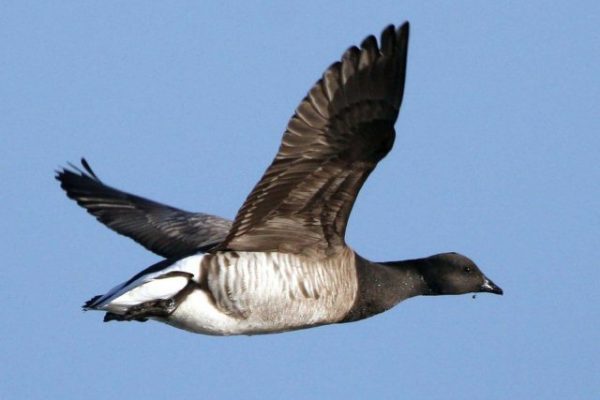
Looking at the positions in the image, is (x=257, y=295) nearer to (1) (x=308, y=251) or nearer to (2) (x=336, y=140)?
(1) (x=308, y=251)

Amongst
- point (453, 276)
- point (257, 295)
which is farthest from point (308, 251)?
point (453, 276)

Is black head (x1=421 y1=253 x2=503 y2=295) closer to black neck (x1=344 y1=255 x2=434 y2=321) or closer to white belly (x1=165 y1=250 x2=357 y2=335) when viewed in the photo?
black neck (x1=344 y1=255 x2=434 y2=321)

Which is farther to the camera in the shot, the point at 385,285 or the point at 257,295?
the point at 385,285

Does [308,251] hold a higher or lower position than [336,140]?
lower

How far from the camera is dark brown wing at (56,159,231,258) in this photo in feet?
37.9

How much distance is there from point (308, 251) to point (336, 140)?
1.43 meters

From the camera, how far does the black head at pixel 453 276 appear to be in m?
11.3

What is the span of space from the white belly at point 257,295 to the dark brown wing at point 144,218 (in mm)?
1239

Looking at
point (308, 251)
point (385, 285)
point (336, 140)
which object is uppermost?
point (336, 140)

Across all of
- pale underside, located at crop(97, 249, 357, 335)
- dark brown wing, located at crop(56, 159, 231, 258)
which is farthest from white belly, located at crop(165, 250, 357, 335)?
dark brown wing, located at crop(56, 159, 231, 258)

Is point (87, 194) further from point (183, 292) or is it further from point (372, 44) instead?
point (372, 44)

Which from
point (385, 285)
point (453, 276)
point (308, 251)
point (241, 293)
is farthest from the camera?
point (453, 276)

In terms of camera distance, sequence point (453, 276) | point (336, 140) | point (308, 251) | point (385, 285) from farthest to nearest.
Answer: point (453, 276) < point (385, 285) < point (308, 251) < point (336, 140)

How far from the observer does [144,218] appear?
39.7 feet
